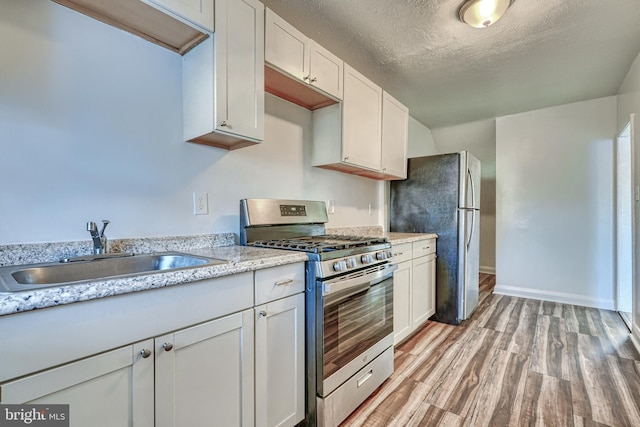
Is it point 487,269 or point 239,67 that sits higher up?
point 239,67

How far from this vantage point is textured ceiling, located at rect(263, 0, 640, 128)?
6.12 feet

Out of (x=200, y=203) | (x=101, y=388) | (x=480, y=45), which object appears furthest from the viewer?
(x=480, y=45)

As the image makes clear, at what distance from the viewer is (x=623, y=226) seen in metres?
3.23

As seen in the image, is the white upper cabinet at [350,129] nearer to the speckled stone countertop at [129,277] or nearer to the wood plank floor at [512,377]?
the speckled stone countertop at [129,277]

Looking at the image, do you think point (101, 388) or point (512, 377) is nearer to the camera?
point (101, 388)

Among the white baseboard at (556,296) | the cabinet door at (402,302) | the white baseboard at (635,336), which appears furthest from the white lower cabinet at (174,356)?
the white baseboard at (556,296)

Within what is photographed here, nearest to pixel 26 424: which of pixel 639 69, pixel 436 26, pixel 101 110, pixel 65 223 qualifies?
pixel 65 223

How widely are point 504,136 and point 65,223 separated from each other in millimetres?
4598

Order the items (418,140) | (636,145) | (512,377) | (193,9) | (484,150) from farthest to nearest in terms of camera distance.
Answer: (484,150), (418,140), (636,145), (512,377), (193,9)

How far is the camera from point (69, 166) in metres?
1.27

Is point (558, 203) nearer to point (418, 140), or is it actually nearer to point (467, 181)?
point (467, 181)

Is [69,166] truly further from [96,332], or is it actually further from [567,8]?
[567,8]

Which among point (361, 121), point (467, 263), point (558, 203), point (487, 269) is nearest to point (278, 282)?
point (361, 121)

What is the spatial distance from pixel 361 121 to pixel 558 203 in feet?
9.60
